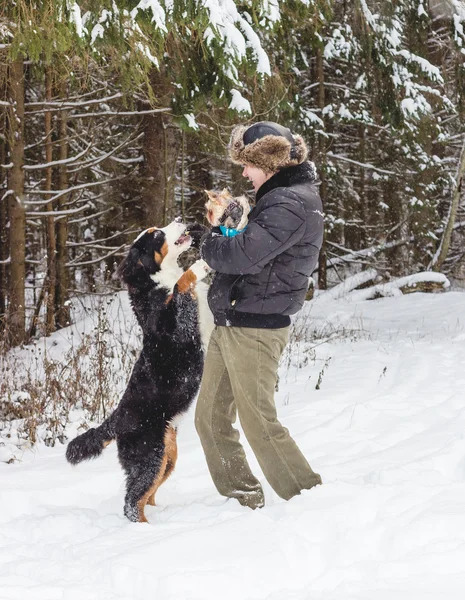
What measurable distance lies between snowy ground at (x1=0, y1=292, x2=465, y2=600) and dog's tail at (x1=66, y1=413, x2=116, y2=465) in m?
0.39

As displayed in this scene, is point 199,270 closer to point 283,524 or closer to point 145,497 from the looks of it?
point 145,497

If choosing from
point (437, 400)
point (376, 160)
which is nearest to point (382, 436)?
point (437, 400)

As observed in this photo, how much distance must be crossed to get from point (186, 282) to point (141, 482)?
1257 mm

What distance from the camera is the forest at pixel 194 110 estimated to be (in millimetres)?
6199

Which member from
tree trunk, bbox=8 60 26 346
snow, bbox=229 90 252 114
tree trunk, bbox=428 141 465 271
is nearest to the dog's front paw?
snow, bbox=229 90 252 114

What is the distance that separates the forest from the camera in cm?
620

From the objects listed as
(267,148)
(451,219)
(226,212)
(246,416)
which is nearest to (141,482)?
(246,416)

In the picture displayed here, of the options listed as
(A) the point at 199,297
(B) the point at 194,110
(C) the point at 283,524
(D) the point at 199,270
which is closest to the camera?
(C) the point at 283,524

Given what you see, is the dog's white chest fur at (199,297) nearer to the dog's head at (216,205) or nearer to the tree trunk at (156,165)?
the dog's head at (216,205)

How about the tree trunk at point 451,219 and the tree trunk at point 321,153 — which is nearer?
the tree trunk at point 451,219

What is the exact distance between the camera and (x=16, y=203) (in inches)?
377

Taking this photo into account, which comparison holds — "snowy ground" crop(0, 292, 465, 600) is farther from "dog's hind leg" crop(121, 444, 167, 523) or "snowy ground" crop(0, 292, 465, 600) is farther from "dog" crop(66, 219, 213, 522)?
"dog" crop(66, 219, 213, 522)

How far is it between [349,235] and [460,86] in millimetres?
10290

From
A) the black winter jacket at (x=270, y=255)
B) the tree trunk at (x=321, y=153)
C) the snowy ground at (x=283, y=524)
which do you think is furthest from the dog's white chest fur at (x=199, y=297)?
the tree trunk at (x=321, y=153)
